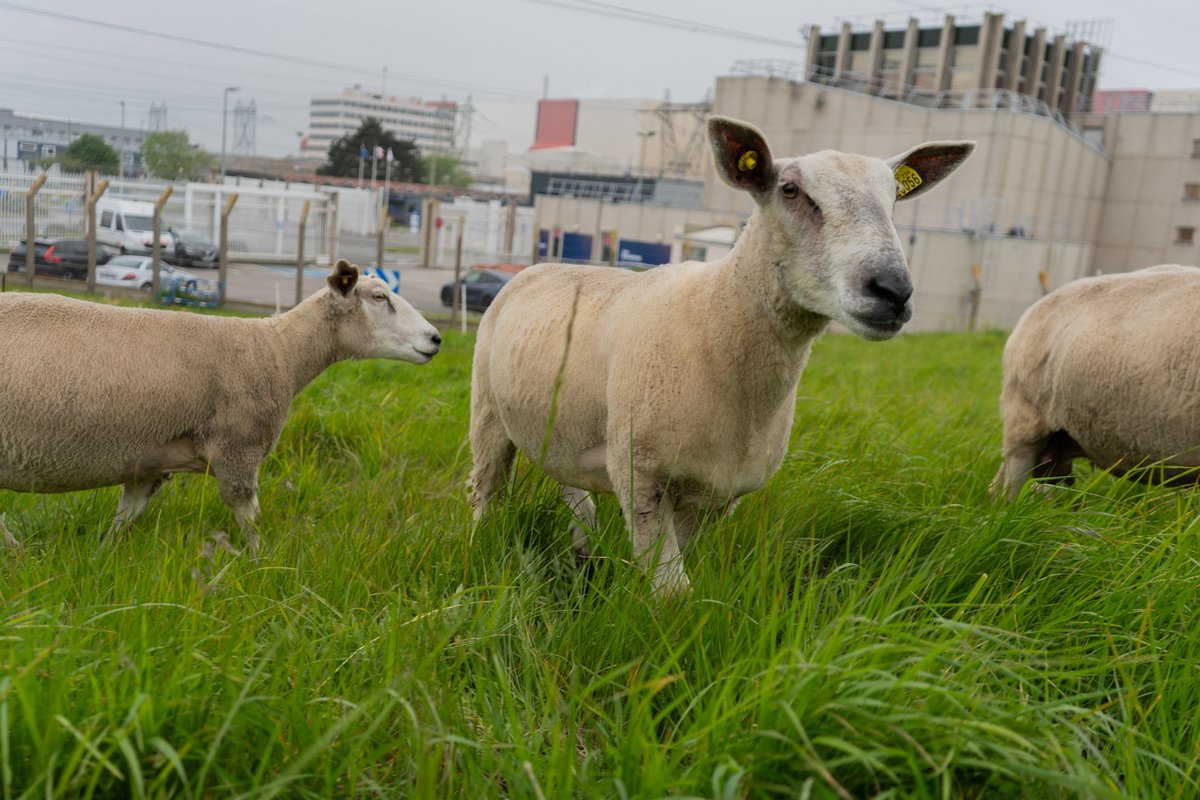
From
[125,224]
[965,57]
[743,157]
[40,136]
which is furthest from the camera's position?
[965,57]

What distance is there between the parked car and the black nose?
11.5 metres

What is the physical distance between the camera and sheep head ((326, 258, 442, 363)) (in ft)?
15.6

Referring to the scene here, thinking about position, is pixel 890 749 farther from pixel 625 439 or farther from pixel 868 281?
pixel 625 439

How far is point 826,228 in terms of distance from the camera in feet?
8.66

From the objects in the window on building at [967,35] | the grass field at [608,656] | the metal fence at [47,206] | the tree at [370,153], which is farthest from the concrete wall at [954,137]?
the grass field at [608,656]

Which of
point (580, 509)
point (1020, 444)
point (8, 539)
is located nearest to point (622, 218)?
point (1020, 444)

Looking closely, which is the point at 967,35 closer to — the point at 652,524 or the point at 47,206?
the point at 47,206

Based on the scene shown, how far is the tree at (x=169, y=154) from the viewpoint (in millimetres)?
9547

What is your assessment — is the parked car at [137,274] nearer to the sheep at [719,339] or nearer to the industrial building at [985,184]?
the sheep at [719,339]

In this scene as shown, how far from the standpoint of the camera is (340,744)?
1918 millimetres

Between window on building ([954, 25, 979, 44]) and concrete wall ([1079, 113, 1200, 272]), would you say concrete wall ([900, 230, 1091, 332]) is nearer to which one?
concrete wall ([1079, 113, 1200, 272])

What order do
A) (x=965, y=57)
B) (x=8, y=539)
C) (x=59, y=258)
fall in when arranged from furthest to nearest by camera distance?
1. (x=965, y=57)
2. (x=59, y=258)
3. (x=8, y=539)

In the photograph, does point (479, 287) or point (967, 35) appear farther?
point (967, 35)

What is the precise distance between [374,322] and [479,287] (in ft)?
52.4
